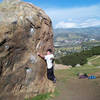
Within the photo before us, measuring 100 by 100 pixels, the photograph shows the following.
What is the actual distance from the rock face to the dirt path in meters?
1.00

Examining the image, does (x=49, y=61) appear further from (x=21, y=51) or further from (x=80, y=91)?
(x=80, y=91)

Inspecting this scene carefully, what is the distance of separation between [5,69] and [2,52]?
81 centimetres

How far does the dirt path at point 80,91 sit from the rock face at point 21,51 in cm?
100

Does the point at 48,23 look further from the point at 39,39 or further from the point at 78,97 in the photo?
the point at 78,97

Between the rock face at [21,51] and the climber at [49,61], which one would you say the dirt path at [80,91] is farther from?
the climber at [49,61]

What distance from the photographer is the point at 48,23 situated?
37.5ft

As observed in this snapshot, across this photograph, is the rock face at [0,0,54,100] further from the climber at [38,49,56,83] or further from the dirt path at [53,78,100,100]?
the dirt path at [53,78,100,100]

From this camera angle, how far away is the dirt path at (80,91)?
34.6ft

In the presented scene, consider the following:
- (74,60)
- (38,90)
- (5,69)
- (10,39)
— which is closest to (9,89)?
(5,69)

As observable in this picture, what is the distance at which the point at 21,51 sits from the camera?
9.79 metres

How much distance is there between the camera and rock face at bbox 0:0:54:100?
923 cm

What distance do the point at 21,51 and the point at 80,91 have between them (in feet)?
14.3

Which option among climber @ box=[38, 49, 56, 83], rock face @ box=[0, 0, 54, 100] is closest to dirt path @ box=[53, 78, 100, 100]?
rock face @ box=[0, 0, 54, 100]

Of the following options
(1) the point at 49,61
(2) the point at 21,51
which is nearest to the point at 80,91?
(1) the point at 49,61
